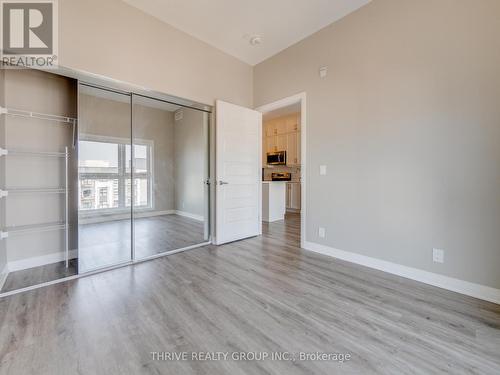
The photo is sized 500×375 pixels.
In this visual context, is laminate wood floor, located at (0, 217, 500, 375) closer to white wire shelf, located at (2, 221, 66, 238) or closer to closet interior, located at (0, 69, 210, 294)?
closet interior, located at (0, 69, 210, 294)

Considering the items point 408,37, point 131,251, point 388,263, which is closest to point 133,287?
point 131,251

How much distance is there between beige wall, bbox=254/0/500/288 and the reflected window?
236cm

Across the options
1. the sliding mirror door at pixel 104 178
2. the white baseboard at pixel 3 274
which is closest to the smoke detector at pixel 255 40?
the sliding mirror door at pixel 104 178

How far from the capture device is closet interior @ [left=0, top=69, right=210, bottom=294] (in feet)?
7.77

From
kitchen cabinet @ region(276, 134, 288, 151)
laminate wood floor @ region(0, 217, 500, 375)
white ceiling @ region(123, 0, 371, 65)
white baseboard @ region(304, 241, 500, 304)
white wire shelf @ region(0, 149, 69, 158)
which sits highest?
white ceiling @ region(123, 0, 371, 65)

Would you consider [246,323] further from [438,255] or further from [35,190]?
[35,190]

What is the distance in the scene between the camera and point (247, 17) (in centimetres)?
280

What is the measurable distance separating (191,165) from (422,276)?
3.25 meters

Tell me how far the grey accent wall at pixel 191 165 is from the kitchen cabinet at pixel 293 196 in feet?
11.2

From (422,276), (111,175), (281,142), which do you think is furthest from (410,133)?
(281,142)

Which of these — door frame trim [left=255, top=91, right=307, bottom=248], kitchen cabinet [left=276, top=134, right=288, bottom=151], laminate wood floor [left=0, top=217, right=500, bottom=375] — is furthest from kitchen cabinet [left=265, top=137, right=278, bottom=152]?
laminate wood floor [left=0, top=217, right=500, bottom=375]

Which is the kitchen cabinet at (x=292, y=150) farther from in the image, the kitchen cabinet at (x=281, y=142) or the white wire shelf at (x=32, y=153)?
the white wire shelf at (x=32, y=153)

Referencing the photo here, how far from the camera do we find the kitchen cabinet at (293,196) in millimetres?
6278

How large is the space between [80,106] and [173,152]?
133 centimetres
